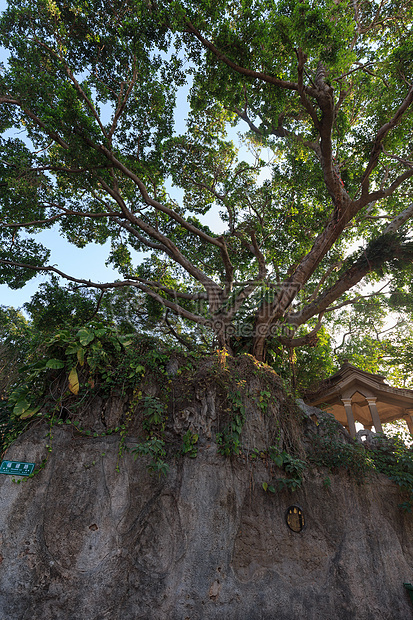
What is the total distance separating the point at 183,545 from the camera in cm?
526

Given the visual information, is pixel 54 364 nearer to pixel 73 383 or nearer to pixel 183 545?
pixel 73 383

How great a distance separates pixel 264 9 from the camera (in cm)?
708

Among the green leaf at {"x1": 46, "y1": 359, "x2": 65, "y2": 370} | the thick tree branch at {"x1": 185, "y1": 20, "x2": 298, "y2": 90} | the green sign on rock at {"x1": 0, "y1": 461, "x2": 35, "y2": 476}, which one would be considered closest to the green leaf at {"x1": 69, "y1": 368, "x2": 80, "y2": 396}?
the green leaf at {"x1": 46, "y1": 359, "x2": 65, "y2": 370}

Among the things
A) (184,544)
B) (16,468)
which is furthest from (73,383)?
(184,544)

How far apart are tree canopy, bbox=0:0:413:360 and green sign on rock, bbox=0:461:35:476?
16.8 feet

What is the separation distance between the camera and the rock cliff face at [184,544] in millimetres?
4703

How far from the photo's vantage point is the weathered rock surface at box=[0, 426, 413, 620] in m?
4.70

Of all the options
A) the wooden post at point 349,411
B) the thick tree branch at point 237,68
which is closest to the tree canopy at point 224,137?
the thick tree branch at point 237,68

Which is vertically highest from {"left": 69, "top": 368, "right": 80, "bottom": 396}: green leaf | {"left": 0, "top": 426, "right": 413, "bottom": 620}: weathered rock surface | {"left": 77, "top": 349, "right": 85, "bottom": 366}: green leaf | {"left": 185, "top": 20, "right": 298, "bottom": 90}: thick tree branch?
{"left": 185, "top": 20, "right": 298, "bottom": 90}: thick tree branch

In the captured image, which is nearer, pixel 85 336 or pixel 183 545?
pixel 183 545

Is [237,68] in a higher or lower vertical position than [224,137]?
lower

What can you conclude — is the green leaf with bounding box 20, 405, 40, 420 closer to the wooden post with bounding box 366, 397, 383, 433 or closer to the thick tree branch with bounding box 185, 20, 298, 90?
the thick tree branch with bounding box 185, 20, 298, 90

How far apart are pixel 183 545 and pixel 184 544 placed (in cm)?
2

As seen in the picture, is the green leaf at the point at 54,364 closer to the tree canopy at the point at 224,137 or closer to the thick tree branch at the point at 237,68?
the tree canopy at the point at 224,137
